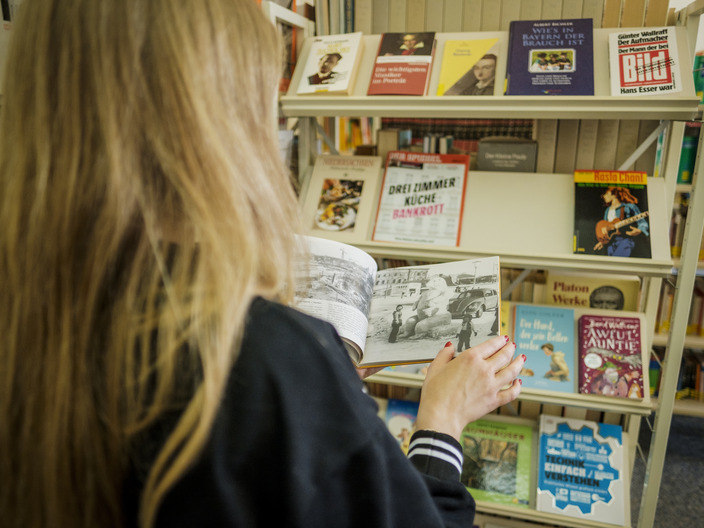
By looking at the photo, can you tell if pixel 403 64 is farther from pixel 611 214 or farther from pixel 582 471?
pixel 582 471

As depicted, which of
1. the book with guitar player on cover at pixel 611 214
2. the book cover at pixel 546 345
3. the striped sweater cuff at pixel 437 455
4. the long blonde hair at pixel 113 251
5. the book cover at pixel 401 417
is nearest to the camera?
the long blonde hair at pixel 113 251

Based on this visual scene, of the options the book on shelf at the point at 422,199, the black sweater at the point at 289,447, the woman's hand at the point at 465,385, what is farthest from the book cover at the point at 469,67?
the black sweater at the point at 289,447

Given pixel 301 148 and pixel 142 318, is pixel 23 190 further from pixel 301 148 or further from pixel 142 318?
pixel 301 148

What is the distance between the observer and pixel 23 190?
1.75 ft

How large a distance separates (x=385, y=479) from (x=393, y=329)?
55 cm

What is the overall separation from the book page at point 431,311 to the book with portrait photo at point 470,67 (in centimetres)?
67

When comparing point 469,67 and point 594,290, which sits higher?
point 469,67

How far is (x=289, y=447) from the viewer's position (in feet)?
1.66

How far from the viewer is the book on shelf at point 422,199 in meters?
1.67

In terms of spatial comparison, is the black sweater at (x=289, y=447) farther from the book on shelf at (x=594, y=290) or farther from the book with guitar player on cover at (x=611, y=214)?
the book on shelf at (x=594, y=290)

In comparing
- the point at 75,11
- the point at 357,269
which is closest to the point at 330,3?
the point at 357,269

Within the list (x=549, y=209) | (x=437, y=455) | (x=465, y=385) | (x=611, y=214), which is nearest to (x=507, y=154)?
(x=549, y=209)

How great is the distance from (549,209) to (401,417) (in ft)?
3.01

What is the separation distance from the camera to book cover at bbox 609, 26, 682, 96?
1408 mm
